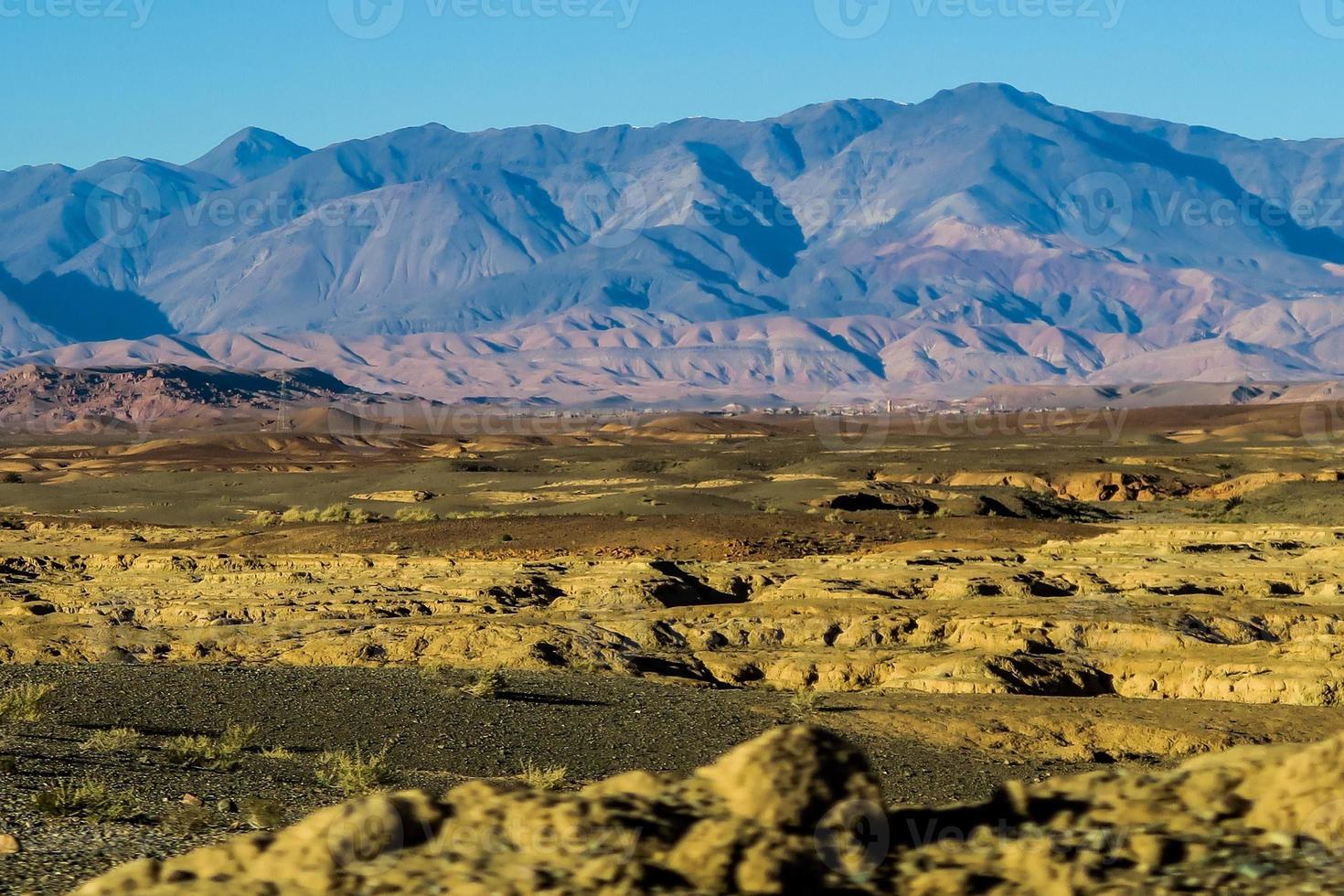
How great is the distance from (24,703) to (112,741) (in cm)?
192

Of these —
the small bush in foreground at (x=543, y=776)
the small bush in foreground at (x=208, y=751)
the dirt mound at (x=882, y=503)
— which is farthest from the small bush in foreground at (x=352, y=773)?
the dirt mound at (x=882, y=503)

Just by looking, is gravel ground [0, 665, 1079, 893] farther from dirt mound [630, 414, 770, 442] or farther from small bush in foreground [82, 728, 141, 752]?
dirt mound [630, 414, 770, 442]

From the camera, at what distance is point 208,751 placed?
41.5 ft

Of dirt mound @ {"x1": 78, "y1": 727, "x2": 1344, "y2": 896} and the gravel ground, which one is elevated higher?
dirt mound @ {"x1": 78, "y1": 727, "x2": 1344, "y2": 896}

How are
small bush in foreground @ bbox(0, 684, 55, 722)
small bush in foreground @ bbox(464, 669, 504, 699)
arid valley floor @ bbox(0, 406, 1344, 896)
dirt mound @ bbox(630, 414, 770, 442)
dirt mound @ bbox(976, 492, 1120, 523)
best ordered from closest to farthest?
arid valley floor @ bbox(0, 406, 1344, 896) → small bush in foreground @ bbox(0, 684, 55, 722) → small bush in foreground @ bbox(464, 669, 504, 699) → dirt mound @ bbox(976, 492, 1120, 523) → dirt mound @ bbox(630, 414, 770, 442)

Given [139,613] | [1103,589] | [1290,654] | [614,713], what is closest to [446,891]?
[614,713]

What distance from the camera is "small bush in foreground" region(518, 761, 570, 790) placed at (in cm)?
1189

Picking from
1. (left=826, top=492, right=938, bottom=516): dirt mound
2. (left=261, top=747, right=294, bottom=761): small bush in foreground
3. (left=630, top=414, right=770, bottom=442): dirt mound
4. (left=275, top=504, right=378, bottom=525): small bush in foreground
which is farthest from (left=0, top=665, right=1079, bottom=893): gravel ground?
(left=630, top=414, right=770, bottom=442): dirt mound

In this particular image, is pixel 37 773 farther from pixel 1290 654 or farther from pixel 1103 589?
pixel 1103 589

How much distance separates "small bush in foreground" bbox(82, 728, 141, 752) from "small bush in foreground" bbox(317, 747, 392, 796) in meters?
1.50

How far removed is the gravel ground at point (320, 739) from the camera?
33.0 feet

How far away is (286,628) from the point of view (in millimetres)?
22094

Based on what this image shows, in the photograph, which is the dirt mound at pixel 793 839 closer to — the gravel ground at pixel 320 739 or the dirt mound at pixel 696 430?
the gravel ground at pixel 320 739

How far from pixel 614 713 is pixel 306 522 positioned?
28.0 metres
